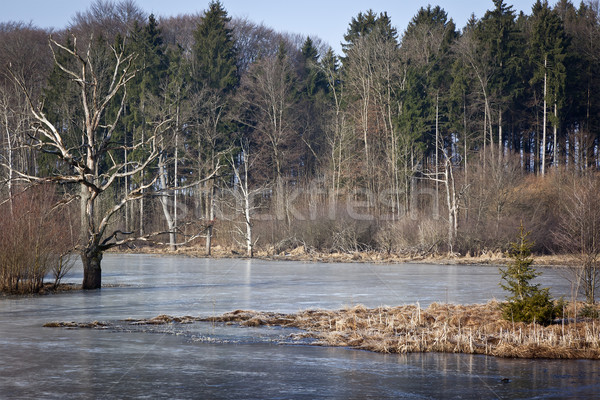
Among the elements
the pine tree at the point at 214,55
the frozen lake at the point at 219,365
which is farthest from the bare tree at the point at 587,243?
the pine tree at the point at 214,55

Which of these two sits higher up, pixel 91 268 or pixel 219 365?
pixel 91 268

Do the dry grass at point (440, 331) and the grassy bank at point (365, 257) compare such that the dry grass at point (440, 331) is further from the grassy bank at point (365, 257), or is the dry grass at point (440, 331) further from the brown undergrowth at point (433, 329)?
the grassy bank at point (365, 257)

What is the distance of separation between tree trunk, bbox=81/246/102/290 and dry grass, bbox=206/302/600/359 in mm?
7395

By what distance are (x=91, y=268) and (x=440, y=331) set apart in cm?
1249

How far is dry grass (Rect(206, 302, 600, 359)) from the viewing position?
11727 millimetres

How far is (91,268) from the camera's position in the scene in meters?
21.6

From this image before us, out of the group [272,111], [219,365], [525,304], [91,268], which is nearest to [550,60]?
[272,111]

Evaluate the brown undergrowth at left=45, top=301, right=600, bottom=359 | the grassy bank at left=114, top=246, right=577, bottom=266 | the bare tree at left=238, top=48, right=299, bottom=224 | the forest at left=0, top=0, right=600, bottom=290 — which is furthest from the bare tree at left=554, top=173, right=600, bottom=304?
the bare tree at left=238, top=48, right=299, bottom=224

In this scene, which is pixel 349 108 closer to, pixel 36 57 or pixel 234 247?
pixel 234 247

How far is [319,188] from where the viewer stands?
53.4 m

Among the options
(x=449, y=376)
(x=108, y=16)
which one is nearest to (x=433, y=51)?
(x=108, y=16)

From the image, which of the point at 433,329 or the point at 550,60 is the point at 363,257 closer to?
the point at 550,60

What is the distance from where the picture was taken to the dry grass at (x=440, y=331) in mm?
11727

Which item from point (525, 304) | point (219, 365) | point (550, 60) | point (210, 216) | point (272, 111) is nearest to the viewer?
point (219, 365)
